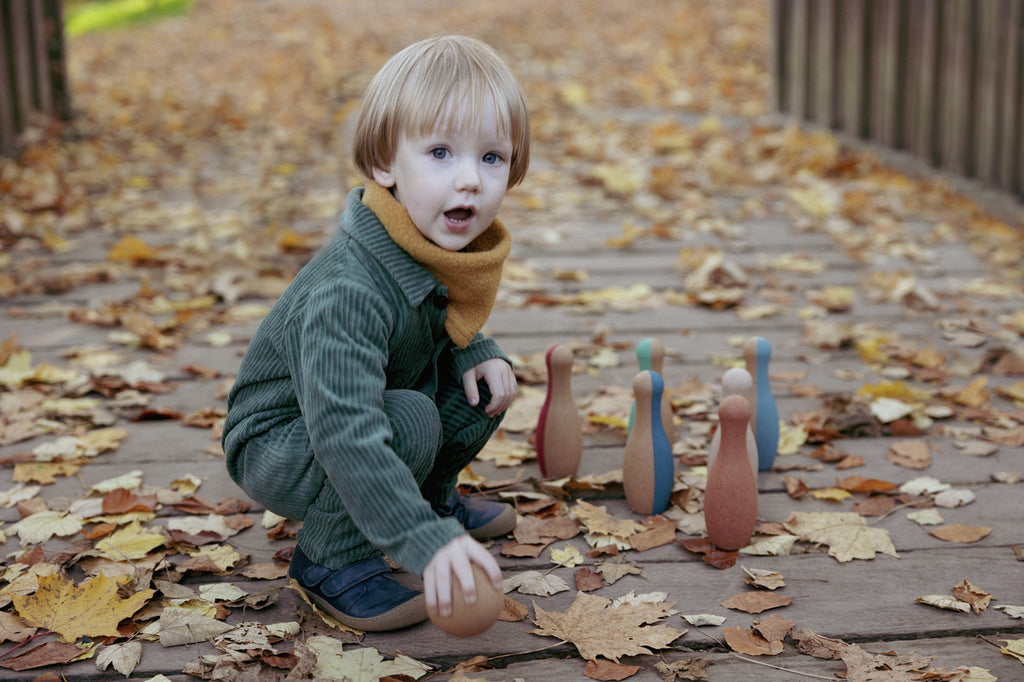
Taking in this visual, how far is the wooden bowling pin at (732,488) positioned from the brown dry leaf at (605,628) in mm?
294

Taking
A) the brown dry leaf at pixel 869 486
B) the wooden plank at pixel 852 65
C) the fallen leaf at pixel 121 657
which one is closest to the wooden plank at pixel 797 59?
the wooden plank at pixel 852 65

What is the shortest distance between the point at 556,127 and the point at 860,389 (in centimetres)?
438

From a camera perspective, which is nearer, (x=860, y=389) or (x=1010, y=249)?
(x=860, y=389)

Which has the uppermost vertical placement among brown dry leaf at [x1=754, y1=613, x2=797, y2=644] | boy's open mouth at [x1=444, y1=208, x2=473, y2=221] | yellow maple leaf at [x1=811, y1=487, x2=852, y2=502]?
boy's open mouth at [x1=444, y1=208, x2=473, y2=221]

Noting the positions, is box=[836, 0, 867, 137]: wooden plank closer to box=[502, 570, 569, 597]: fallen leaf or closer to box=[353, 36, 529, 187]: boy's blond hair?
box=[353, 36, 529, 187]: boy's blond hair

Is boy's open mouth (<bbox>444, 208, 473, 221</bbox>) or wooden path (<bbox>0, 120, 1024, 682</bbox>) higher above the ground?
boy's open mouth (<bbox>444, 208, 473, 221</bbox>)

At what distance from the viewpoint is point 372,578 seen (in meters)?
1.93

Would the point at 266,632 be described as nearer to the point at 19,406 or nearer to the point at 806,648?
the point at 806,648

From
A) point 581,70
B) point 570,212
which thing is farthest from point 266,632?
point 581,70

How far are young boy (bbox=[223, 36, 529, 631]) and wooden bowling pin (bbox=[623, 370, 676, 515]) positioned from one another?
43cm

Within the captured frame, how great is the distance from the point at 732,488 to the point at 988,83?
136 inches

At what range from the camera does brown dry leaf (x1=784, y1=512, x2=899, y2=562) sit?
212 cm

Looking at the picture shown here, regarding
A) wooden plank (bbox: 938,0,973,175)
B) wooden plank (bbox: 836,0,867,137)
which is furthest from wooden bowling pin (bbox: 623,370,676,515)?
wooden plank (bbox: 836,0,867,137)

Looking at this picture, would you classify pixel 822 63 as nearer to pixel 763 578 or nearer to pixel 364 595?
pixel 763 578
